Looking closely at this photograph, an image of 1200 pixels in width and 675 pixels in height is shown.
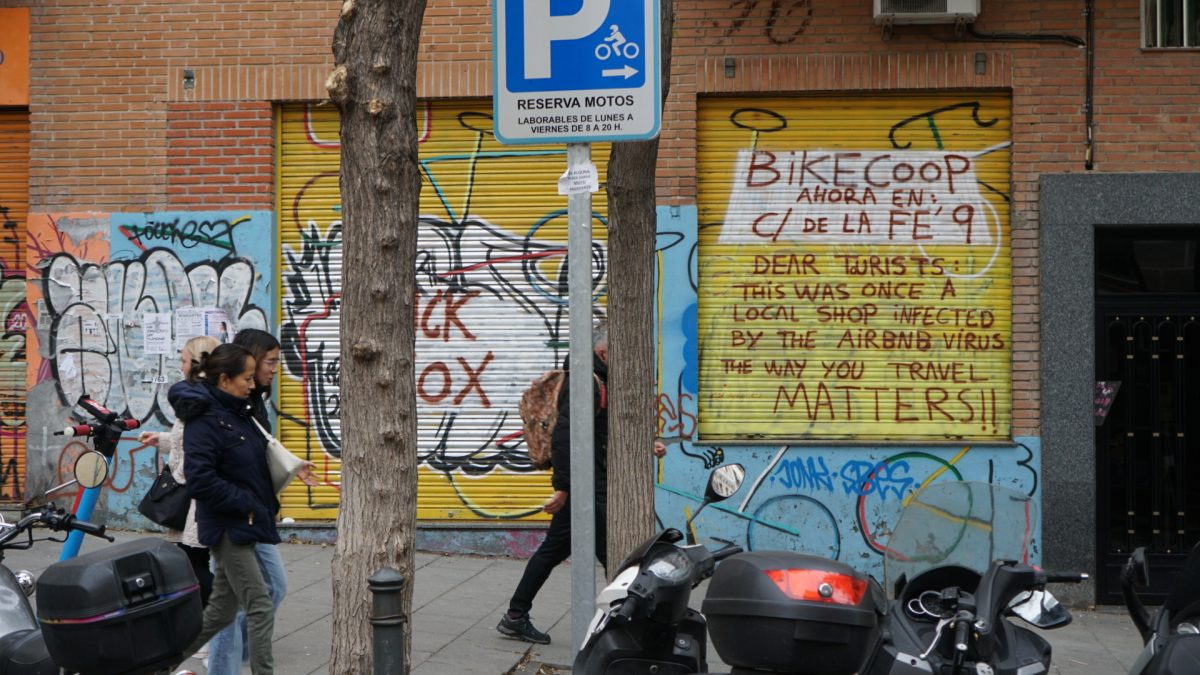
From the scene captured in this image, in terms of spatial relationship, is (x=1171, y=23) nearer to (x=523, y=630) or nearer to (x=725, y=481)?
(x=523, y=630)

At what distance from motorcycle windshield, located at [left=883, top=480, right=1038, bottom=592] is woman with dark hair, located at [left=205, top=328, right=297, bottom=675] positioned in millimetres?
3212

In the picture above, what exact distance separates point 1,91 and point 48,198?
1.05 metres

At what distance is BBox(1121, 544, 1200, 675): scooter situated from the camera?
3.82 meters

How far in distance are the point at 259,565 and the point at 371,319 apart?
2.12 metres

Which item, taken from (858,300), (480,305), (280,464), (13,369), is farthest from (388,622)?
(13,369)

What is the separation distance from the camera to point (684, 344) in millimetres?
10086

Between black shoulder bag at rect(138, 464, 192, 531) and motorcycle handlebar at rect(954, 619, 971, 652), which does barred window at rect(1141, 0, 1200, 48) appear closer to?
motorcycle handlebar at rect(954, 619, 971, 652)

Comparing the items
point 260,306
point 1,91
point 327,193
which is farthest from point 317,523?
point 1,91

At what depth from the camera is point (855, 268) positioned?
10.2 meters

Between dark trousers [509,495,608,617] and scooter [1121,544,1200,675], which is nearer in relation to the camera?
scooter [1121,544,1200,675]

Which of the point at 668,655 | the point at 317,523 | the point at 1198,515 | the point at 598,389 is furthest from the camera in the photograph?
the point at 317,523

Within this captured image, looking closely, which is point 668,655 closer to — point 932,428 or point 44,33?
point 932,428

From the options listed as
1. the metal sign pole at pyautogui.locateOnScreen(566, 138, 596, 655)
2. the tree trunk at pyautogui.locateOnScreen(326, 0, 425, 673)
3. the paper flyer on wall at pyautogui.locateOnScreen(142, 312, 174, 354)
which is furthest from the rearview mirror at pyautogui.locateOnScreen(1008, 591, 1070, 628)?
the paper flyer on wall at pyautogui.locateOnScreen(142, 312, 174, 354)

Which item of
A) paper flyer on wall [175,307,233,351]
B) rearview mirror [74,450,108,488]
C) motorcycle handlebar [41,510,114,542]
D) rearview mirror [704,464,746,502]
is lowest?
motorcycle handlebar [41,510,114,542]
